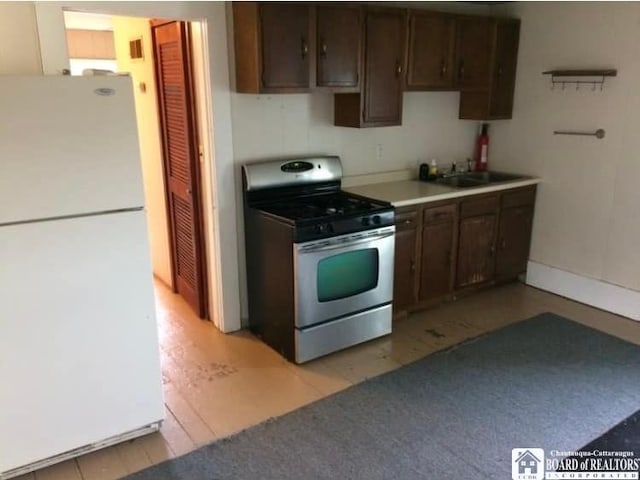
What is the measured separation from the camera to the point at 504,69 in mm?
4242

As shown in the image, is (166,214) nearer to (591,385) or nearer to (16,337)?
(16,337)

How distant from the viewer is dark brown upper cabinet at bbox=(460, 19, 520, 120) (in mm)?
4117

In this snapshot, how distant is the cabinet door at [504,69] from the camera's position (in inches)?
163

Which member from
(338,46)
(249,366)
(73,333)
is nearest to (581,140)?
(338,46)

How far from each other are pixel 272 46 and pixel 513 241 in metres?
2.57

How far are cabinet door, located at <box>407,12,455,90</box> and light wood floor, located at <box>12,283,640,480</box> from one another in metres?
1.72

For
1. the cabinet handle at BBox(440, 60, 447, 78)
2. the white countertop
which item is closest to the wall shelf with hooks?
the white countertop

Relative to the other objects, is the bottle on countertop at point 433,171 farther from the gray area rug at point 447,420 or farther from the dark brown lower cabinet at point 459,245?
the gray area rug at point 447,420

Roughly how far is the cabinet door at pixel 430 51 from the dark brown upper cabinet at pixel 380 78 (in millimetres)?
113

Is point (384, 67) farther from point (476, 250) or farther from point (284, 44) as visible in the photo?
point (476, 250)

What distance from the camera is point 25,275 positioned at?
6.87 feet

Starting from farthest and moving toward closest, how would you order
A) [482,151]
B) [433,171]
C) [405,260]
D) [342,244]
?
[482,151] < [433,171] < [405,260] < [342,244]

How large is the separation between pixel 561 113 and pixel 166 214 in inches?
128

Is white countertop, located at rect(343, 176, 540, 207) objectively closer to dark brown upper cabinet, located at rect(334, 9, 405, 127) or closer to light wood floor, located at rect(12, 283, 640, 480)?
dark brown upper cabinet, located at rect(334, 9, 405, 127)
